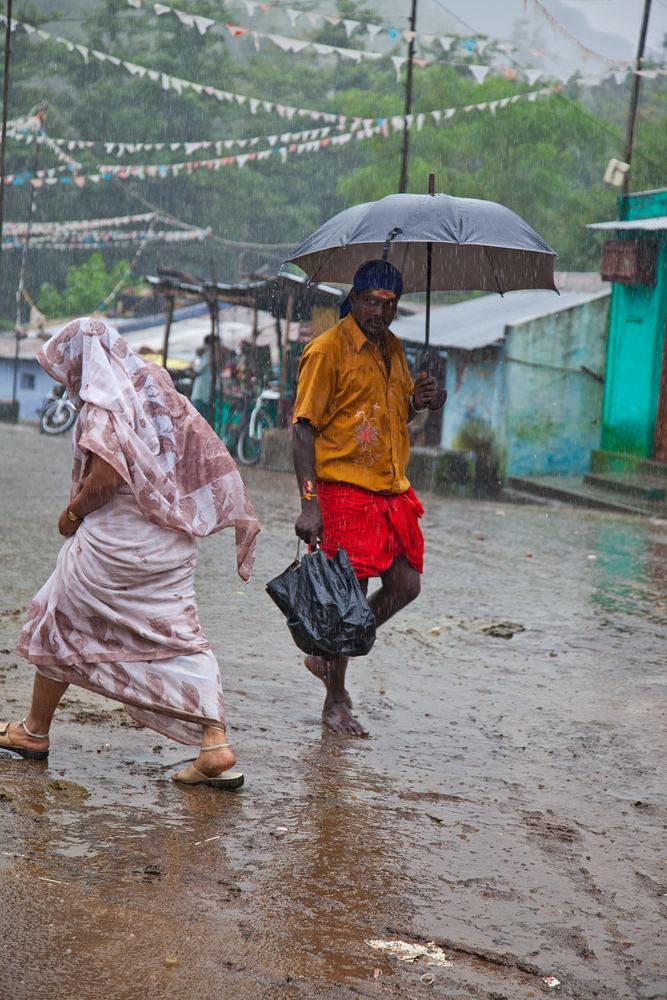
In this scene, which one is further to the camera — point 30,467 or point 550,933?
point 30,467

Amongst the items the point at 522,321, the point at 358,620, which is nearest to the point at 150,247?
the point at 522,321

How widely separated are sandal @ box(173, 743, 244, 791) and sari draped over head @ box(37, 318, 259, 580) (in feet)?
2.58

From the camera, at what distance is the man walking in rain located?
12.9ft

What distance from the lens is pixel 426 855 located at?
3.07 m

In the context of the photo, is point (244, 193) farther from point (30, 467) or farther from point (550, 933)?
point (550, 933)

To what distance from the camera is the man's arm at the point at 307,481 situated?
3840 millimetres

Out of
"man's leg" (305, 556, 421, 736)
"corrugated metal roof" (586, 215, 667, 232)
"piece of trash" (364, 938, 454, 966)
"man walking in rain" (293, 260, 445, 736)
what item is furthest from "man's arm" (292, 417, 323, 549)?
"corrugated metal roof" (586, 215, 667, 232)

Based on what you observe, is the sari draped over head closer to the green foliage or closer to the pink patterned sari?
the pink patterned sari

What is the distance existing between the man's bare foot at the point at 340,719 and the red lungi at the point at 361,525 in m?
0.59

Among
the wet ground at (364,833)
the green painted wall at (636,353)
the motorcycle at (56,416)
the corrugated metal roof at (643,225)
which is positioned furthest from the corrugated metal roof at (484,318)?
the wet ground at (364,833)

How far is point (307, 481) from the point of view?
12.9ft

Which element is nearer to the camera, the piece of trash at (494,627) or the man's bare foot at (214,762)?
the man's bare foot at (214,762)

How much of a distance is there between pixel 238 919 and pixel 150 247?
3832 centimetres

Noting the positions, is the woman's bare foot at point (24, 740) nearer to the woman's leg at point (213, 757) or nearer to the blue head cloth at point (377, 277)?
the woman's leg at point (213, 757)
